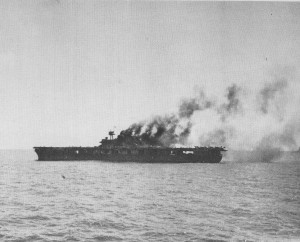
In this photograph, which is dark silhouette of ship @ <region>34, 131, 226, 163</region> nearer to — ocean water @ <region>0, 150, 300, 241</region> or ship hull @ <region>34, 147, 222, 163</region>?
ship hull @ <region>34, 147, 222, 163</region>

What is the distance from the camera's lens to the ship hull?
65.3m

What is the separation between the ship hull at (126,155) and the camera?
65312mm

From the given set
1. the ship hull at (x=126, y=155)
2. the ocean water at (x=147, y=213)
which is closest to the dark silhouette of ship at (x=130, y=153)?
the ship hull at (x=126, y=155)

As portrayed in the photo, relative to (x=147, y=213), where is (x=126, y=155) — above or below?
above

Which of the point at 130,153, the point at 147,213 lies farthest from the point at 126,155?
the point at 147,213

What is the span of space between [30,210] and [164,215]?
8.39 m

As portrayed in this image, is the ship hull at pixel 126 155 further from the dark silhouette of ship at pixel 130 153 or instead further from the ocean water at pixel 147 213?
the ocean water at pixel 147 213

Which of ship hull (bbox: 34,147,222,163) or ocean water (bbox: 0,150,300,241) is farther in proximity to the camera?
ship hull (bbox: 34,147,222,163)

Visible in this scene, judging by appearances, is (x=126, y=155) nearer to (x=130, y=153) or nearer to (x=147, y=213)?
(x=130, y=153)

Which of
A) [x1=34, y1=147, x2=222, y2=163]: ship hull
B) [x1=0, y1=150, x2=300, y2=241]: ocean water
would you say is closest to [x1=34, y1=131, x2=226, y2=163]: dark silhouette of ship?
[x1=34, y1=147, x2=222, y2=163]: ship hull

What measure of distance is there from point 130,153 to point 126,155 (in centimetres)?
93

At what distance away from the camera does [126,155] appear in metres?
69.0

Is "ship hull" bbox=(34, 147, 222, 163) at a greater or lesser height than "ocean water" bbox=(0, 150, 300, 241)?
greater

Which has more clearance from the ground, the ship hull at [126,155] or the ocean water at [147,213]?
the ship hull at [126,155]
